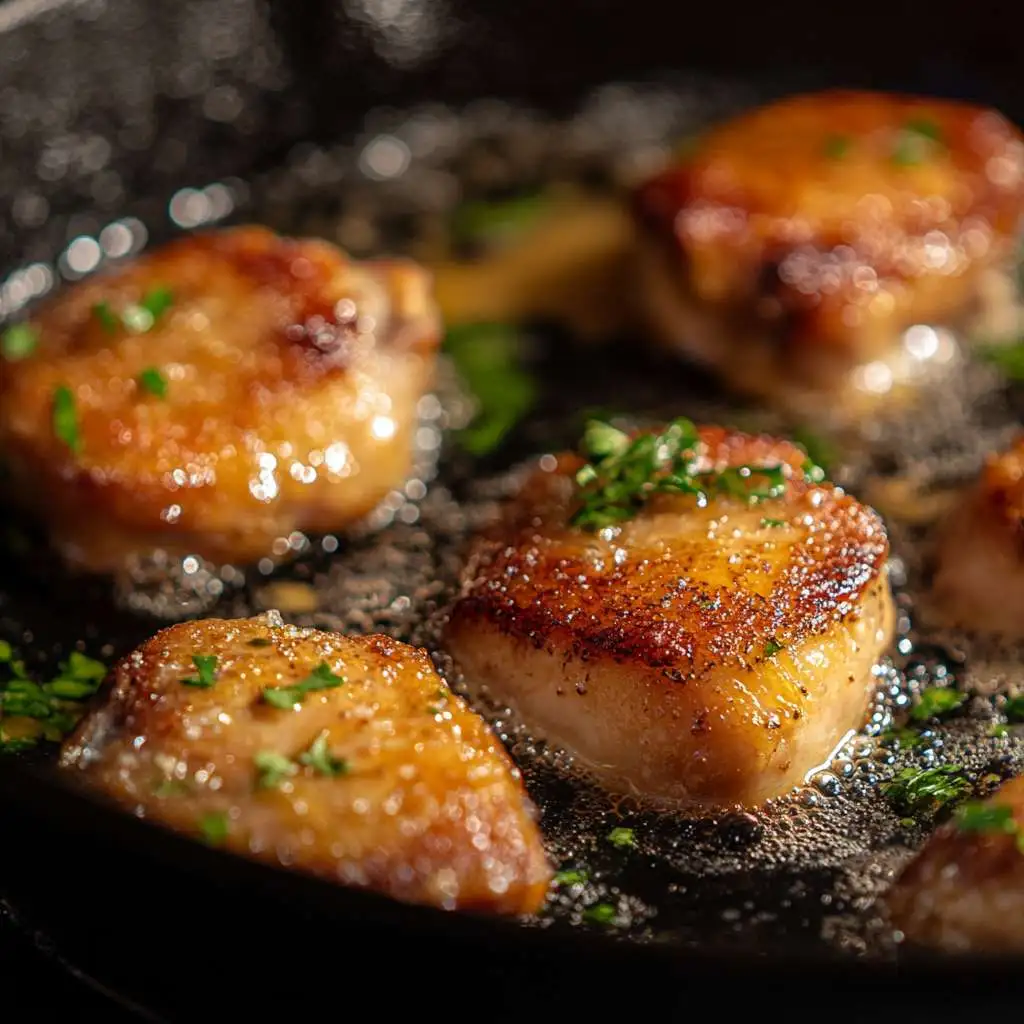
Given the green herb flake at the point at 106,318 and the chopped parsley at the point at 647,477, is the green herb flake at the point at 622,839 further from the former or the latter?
the green herb flake at the point at 106,318

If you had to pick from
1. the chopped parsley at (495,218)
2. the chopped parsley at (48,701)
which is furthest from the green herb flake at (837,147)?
the chopped parsley at (48,701)

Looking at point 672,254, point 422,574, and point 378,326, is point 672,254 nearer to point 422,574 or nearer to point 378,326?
point 378,326

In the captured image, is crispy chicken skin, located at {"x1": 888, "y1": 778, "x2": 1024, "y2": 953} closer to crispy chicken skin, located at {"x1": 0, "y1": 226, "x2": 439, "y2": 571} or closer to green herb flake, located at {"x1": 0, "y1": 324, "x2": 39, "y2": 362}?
crispy chicken skin, located at {"x1": 0, "y1": 226, "x2": 439, "y2": 571}

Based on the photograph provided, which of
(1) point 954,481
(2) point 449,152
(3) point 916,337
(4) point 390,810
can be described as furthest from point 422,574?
(2) point 449,152

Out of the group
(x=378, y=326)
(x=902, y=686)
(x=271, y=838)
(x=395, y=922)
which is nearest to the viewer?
(x=395, y=922)

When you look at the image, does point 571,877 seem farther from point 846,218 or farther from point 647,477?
point 846,218
